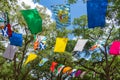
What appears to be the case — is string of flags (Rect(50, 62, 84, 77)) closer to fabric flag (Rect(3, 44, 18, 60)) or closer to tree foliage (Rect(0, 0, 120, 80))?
tree foliage (Rect(0, 0, 120, 80))

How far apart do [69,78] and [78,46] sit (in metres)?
16.1

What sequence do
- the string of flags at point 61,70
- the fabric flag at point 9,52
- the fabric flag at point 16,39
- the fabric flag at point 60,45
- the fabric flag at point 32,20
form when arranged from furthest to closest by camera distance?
the string of flags at point 61,70
the fabric flag at point 9,52
the fabric flag at point 60,45
the fabric flag at point 16,39
the fabric flag at point 32,20

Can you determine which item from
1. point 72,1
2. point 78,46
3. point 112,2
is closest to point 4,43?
point 78,46

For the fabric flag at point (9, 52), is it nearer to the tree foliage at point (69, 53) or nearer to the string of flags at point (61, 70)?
the tree foliage at point (69, 53)

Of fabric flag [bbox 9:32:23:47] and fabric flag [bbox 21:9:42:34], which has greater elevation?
fabric flag [bbox 21:9:42:34]

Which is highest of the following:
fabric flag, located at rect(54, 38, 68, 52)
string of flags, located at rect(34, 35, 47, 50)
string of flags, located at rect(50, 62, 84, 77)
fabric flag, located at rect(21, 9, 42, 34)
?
fabric flag, located at rect(21, 9, 42, 34)

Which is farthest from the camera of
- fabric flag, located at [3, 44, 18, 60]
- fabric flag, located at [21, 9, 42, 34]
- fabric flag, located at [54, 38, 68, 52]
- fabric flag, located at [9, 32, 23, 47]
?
fabric flag, located at [3, 44, 18, 60]

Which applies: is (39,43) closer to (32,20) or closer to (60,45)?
(60,45)

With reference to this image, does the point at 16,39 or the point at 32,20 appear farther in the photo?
the point at 16,39

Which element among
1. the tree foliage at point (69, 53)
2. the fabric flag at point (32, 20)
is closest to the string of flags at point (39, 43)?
the tree foliage at point (69, 53)

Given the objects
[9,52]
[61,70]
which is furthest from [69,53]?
[9,52]

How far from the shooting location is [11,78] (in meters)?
30.6

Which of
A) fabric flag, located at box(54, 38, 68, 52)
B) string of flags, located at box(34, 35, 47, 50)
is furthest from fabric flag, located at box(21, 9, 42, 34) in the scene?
string of flags, located at box(34, 35, 47, 50)

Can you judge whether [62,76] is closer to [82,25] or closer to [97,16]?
[82,25]
